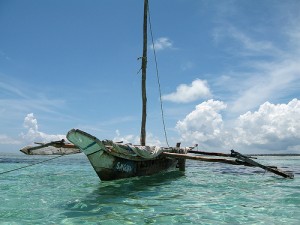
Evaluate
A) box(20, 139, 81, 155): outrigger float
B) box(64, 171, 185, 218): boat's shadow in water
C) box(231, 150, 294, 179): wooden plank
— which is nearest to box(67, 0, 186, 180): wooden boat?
box(64, 171, 185, 218): boat's shadow in water

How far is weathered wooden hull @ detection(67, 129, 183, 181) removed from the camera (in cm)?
1093

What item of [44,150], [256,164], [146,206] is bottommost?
[146,206]

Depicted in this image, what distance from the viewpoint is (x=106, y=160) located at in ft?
40.7

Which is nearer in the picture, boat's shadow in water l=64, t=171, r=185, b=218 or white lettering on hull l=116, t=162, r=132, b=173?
boat's shadow in water l=64, t=171, r=185, b=218

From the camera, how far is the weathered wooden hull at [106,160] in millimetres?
10930

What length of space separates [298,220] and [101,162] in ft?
24.1

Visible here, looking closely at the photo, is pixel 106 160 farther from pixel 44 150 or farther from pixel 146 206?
pixel 44 150

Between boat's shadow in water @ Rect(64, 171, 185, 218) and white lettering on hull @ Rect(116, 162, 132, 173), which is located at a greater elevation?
white lettering on hull @ Rect(116, 162, 132, 173)

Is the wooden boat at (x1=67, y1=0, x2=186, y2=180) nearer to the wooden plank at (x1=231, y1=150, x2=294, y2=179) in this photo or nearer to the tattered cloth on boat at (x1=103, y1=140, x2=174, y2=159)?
the tattered cloth on boat at (x1=103, y1=140, x2=174, y2=159)

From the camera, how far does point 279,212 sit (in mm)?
8508

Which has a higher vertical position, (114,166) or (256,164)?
(256,164)

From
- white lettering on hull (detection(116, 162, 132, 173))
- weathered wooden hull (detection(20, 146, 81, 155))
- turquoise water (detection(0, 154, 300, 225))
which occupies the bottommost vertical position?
turquoise water (detection(0, 154, 300, 225))

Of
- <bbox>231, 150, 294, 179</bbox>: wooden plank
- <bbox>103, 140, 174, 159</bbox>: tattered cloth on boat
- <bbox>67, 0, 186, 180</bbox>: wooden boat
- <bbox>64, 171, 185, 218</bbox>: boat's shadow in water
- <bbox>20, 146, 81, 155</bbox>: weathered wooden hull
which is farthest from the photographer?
<bbox>231, 150, 294, 179</bbox>: wooden plank

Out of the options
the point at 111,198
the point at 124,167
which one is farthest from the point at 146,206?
the point at 124,167
